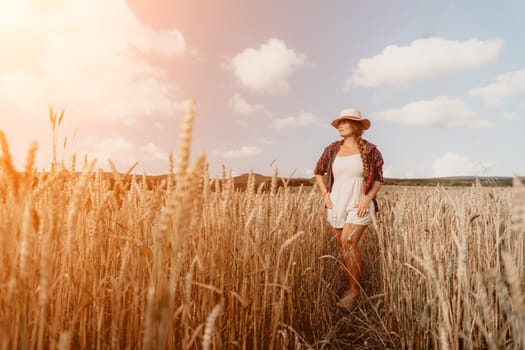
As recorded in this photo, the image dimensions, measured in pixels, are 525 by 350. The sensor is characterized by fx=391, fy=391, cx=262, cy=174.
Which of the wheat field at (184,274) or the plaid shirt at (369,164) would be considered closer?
the wheat field at (184,274)

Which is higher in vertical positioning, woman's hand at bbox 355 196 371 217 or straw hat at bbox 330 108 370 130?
straw hat at bbox 330 108 370 130

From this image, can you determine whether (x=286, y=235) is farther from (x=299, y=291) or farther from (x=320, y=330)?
(x=320, y=330)

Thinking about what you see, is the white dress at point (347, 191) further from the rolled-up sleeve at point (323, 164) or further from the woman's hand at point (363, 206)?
the rolled-up sleeve at point (323, 164)

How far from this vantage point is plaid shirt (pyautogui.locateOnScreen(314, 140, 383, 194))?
4199mm

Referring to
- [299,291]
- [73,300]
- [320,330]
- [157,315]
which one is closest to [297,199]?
[299,291]

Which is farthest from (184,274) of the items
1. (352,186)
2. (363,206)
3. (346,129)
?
(346,129)

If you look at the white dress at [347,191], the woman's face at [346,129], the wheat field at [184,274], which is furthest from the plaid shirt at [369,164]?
the wheat field at [184,274]

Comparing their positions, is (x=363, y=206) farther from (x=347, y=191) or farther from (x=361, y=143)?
(x=361, y=143)

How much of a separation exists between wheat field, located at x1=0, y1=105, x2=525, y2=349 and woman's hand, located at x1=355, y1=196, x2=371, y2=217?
1.98 feet

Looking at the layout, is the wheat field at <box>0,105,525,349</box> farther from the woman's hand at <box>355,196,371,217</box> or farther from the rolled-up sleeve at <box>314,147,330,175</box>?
the rolled-up sleeve at <box>314,147,330,175</box>

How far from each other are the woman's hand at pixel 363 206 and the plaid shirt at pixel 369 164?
14 centimetres

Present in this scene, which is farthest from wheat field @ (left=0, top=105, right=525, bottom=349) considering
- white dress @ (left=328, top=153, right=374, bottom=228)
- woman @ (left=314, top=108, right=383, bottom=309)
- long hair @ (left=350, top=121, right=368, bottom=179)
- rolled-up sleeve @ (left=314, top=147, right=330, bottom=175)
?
rolled-up sleeve @ (left=314, top=147, right=330, bottom=175)

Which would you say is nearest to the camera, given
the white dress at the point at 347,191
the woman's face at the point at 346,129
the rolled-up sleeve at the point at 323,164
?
the white dress at the point at 347,191

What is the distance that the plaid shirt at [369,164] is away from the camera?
420 cm
